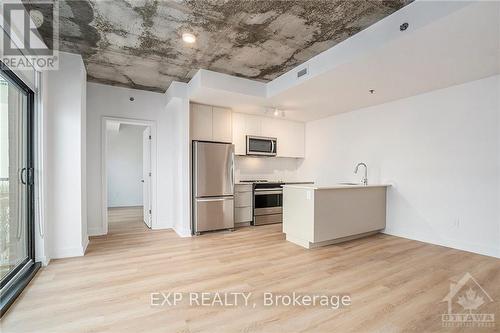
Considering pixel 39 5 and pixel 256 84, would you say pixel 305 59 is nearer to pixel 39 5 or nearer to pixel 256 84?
pixel 256 84

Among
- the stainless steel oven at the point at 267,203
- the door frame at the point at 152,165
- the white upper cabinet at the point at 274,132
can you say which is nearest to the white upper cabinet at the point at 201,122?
the white upper cabinet at the point at 274,132

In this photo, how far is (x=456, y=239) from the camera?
3.55 meters

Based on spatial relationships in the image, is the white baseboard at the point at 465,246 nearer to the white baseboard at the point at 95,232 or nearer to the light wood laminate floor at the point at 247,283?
the light wood laminate floor at the point at 247,283

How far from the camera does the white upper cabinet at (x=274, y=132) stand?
17.0 feet

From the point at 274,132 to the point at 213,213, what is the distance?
7.77ft

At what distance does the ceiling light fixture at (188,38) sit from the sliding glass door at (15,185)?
172cm

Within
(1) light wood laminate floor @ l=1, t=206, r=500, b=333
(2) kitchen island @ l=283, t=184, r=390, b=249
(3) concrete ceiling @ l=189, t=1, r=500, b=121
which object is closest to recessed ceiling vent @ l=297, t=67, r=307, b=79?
(3) concrete ceiling @ l=189, t=1, r=500, b=121

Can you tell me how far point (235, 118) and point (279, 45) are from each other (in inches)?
89.1

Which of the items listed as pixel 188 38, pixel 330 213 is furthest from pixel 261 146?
pixel 188 38

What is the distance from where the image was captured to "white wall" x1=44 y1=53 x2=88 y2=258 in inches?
123

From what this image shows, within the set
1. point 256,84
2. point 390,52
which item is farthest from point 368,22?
point 256,84

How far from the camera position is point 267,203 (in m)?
5.21

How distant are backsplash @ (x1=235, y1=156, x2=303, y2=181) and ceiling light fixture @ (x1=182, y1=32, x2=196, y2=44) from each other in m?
2.91

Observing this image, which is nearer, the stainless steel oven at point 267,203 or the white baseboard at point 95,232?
the white baseboard at point 95,232
